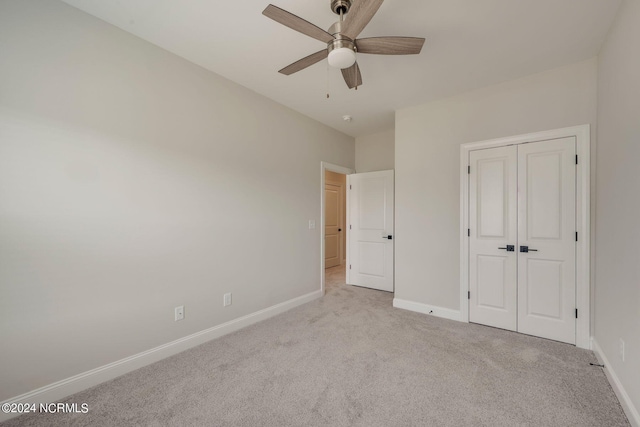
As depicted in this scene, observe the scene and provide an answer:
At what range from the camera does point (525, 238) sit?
2.67m

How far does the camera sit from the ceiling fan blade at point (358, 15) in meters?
1.33

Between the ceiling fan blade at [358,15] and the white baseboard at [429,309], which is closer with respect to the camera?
the ceiling fan blade at [358,15]

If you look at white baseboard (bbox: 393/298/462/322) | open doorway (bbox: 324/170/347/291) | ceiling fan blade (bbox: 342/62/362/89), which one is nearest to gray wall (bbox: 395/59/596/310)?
white baseboard (bbox: 393/298/462/322)

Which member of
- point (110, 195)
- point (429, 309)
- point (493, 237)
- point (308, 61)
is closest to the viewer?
point (308, 61)


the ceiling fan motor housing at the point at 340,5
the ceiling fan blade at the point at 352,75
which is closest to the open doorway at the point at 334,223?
the ceiling fan blade at the point at 352,75

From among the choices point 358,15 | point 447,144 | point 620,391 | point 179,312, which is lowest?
point 620,391

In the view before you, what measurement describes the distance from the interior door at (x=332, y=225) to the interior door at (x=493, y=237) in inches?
136

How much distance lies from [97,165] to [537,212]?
3982 mm

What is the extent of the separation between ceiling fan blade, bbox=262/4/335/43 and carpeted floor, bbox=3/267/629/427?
7.76 feet

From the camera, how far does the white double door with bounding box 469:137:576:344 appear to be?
8.14 ft

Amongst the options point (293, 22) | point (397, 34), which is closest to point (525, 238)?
point (397, 34)

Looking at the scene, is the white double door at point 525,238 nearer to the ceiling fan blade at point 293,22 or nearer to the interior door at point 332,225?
the ceiling fan blade at point 293,22

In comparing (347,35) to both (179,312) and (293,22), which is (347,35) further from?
(179,312)

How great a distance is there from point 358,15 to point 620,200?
2147 millimetres
